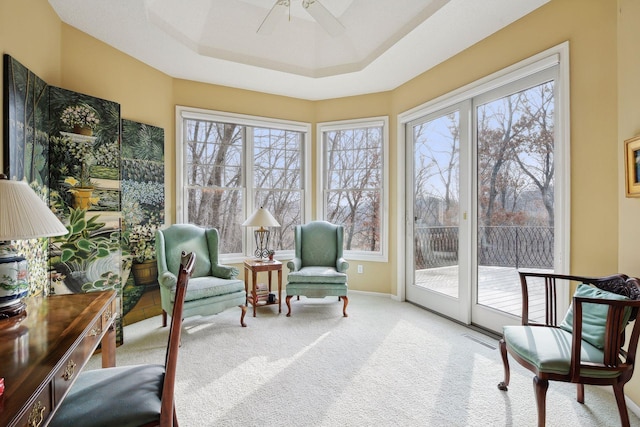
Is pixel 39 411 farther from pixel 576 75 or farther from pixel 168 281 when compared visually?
pixel 576 75

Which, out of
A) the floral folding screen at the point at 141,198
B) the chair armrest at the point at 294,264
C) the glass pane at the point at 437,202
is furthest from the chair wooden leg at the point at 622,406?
the floral folding screen at the point at 141,198

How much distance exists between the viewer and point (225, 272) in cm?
332

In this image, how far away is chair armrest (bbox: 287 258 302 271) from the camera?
3.62 meters

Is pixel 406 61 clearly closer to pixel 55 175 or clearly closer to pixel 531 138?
pixel 531 138

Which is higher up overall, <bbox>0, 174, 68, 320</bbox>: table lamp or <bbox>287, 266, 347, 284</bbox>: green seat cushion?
<bbox>0, 174, 68, 320</bbox>: table lamp

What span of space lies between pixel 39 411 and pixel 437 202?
3548mm

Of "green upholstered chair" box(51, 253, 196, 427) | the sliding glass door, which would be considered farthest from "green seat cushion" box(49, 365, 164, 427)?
the sliding glass door

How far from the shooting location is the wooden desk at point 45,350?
84cm

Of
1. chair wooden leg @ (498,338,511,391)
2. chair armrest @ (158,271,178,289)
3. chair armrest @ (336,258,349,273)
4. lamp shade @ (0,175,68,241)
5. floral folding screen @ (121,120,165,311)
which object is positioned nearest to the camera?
lamp shade @ (0,175,68,241)

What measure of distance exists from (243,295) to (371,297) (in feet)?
6.00

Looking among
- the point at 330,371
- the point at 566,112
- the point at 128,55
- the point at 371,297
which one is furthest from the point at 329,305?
the point at 128,55

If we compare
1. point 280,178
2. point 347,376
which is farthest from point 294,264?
point 347,376

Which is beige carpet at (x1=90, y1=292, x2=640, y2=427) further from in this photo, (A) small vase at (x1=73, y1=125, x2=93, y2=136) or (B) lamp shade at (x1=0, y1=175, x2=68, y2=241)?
(A) small vase at (x1=73, y1=125, x2=93, y2=136)

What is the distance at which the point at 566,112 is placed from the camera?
228 cm
